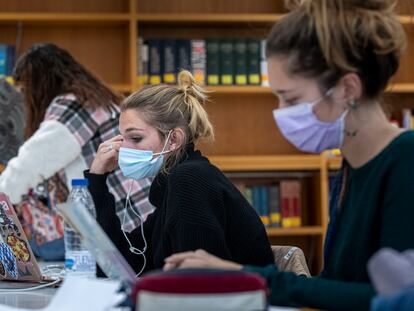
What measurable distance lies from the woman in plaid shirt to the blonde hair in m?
0.99

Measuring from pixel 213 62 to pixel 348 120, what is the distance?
11.6 ft

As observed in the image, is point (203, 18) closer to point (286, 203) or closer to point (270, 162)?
point (270, 162)

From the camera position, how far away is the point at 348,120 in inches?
61.4

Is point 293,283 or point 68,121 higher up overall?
point 68,121

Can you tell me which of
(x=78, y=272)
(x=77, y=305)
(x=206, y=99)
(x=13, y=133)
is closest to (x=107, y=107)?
(x=13, y=133)

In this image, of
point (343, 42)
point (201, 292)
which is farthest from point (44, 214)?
point (201, 292)

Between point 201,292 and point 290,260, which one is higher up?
point 201,292

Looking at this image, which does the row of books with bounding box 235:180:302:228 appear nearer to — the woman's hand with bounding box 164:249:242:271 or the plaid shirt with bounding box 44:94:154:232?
the plaid shirt with bounding box 44:94:154:232

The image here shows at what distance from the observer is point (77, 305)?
1.38 m

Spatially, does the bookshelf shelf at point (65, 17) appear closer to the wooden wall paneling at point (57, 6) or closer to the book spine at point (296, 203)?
the wooden wall paneling at point (57, 6)

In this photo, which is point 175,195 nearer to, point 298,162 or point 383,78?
point 383,78

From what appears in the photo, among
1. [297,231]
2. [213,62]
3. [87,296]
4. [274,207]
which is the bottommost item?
[297,231]

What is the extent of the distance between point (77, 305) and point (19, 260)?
2.54 feet

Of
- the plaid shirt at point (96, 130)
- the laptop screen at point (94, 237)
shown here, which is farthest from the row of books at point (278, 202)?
the laptop screen at point (94, 237)
